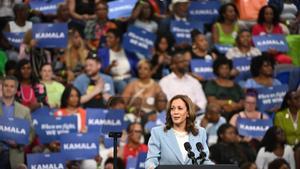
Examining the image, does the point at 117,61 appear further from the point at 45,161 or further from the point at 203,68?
the point at 45,161

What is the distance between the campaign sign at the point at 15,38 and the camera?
46.9 ft

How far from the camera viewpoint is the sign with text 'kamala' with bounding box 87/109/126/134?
12.9 m

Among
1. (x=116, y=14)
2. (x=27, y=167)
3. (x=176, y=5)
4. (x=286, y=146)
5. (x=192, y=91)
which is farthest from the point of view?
(x=176, y=5)

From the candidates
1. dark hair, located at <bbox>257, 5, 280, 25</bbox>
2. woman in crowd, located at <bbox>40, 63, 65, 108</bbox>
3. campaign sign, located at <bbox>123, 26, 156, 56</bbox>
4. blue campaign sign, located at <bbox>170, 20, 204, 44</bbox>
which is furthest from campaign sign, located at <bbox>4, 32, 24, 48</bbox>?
dark hair, located at <bbox>257, 5, 280, 25</bbox>

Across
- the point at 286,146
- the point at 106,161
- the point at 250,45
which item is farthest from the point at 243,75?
the point at 106,161

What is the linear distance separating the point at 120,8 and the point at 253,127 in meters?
2.80

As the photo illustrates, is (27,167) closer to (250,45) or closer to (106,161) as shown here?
(106,161)

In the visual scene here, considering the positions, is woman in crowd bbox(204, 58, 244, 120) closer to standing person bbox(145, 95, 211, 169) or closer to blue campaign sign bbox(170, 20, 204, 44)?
blue campaign sign bbox(170, 20, 204, 44)

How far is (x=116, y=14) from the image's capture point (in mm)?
14844

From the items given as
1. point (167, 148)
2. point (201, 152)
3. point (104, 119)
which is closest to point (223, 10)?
point (104, 119)

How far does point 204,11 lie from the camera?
15586 millimetres

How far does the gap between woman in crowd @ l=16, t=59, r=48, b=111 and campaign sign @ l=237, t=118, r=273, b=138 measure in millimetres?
2360

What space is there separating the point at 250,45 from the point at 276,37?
371 mm

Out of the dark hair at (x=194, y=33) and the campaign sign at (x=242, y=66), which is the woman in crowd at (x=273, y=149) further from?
the dark hair at (x=194, y=33)
